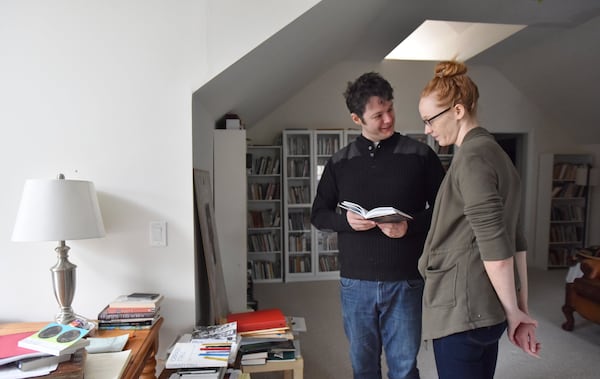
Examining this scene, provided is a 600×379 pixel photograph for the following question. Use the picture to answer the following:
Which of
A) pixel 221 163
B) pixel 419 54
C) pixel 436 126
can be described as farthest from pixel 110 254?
pixel 419 54

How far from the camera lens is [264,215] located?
4480 mm

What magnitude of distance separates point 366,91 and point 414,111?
359cm

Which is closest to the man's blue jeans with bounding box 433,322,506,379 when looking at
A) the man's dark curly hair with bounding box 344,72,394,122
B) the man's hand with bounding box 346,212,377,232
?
the man's hand with bounding box 346,212,377,232

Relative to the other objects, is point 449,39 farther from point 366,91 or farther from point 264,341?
point 264,341

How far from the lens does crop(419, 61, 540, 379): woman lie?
3.01 ft

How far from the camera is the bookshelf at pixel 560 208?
4.67 m

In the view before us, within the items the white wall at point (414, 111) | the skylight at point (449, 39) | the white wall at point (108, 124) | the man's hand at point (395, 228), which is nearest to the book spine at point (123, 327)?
the white wall at point (108, 124)

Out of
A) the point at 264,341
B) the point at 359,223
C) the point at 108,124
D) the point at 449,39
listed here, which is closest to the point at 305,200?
the point at 449,39

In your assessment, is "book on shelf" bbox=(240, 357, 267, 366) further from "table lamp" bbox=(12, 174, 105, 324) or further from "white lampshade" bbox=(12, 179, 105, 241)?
"white lampshade" bbox=(12, 179, 105, 241)

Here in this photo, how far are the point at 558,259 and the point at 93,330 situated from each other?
18.3 feet

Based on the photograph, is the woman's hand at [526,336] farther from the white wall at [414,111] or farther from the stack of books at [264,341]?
the white wall at [414,111]

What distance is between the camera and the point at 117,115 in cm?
165

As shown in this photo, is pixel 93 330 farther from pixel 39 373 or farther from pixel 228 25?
pixel 228 25

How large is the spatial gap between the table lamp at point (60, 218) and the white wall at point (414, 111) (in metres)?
3.19
